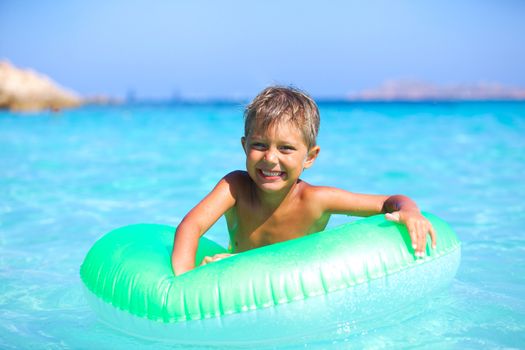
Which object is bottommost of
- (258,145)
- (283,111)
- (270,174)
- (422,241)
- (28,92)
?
(422,241)

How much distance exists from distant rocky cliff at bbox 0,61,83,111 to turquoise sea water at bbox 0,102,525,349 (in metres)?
25.5

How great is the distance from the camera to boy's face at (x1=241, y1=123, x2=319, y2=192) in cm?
267

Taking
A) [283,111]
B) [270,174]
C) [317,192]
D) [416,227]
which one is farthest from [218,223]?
[416,227]

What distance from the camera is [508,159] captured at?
8.87m

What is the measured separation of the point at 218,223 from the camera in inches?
200

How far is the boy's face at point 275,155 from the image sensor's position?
267 cm

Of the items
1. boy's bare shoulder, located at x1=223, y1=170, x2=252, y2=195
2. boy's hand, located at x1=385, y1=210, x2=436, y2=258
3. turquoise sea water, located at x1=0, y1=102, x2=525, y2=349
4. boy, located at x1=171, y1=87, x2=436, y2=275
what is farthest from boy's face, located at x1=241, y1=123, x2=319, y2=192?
boy's hand, located at x1=385, y1=210, x2=436, y2=258

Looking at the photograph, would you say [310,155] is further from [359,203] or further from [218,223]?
[218,223]

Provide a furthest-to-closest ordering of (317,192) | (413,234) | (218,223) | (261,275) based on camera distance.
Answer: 1. (218,223)
2. (317,192)
3. (413,234)
4. (261,275)

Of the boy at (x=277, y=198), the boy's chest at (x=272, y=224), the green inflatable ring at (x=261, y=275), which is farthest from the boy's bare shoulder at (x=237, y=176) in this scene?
the green inflatable ring at (x=261, y=275)

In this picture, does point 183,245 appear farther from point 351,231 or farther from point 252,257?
point 351,231

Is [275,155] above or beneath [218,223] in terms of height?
above

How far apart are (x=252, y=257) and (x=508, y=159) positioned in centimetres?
758

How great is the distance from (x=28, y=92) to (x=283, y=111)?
41.7m
